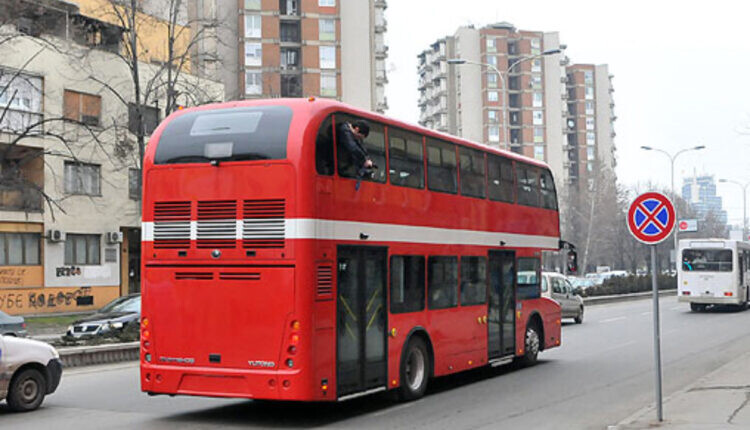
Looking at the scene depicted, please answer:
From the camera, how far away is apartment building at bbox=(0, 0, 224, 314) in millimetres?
40688

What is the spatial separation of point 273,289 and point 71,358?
349 inches

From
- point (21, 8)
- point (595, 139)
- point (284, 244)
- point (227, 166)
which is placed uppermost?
point (595, 139)

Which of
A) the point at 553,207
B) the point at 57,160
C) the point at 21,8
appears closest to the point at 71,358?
the point at 553,207

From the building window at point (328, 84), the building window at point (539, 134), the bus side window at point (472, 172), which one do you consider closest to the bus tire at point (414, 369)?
the bus side window at point (472, 172)

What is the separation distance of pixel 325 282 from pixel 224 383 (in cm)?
168

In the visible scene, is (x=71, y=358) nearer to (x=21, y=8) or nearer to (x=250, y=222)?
(x=250, y=222)

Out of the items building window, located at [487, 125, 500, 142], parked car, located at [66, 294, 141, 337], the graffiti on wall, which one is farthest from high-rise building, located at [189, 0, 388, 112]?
parked car, located at [66, 294, 141, 337]

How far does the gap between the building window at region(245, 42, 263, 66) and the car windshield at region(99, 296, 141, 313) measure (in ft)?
197

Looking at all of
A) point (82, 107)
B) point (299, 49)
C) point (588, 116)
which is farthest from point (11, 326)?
point (588, 116)

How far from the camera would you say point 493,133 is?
413 feet

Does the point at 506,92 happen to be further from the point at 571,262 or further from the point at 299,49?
the point at 571,262

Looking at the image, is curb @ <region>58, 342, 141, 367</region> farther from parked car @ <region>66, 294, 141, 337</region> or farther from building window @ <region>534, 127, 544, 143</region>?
building window @ <region>534, 127, 544, 143</region>

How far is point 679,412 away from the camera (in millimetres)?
12047

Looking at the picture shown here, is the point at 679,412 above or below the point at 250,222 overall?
below
